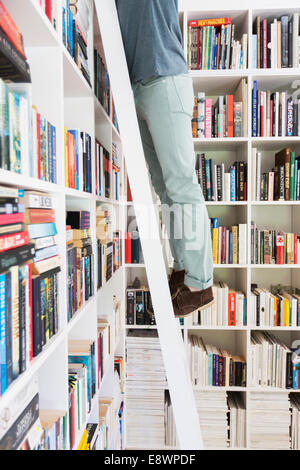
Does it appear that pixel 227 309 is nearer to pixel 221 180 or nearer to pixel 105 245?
pixel 221 180

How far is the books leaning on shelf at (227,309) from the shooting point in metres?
2.01

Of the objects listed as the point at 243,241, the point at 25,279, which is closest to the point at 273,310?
the point at 243,241

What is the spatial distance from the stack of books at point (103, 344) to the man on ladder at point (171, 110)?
50 centimetres

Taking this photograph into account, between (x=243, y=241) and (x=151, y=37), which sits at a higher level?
(x=151, y=37)

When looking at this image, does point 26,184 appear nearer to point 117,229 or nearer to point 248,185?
point 117,229

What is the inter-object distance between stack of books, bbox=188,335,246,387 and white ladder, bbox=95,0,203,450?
4.04 feet

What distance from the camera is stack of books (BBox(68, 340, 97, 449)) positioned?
1.00 m

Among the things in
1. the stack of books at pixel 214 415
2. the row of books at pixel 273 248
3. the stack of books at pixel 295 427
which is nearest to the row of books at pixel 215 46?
the row of books at pixel 273 248

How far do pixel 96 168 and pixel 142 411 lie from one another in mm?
1638

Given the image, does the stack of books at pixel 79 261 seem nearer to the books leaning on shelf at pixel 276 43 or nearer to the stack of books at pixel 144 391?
the stack of books at pixel 144 391

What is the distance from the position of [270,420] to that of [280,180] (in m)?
1.49

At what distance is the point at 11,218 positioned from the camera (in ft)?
2.02

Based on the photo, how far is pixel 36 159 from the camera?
75cm

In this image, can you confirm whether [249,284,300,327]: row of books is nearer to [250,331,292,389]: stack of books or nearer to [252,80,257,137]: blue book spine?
[250,331,292,389]: stack of books
